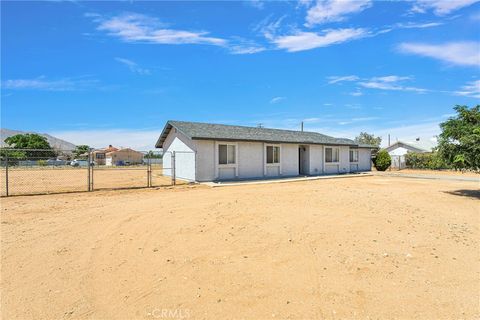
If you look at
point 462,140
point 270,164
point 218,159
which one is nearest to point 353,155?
point 270,164

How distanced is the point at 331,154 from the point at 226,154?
11.1m

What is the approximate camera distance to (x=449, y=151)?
39.2 feet

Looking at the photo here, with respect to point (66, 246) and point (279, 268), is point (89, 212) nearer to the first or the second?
point (66, 246)

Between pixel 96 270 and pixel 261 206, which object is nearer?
pixel 96 270

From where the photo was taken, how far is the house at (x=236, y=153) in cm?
1725

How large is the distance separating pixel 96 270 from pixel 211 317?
2076mm

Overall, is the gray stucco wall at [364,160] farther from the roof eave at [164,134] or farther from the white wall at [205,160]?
the roof eave at [164,134]

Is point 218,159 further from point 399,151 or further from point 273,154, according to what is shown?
point 399,151

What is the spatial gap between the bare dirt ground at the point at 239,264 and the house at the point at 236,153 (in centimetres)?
924

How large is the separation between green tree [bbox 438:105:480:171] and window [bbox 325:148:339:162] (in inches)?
478

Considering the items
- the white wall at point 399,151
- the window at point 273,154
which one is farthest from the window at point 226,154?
the white wall at point 399,151

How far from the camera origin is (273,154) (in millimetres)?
20609

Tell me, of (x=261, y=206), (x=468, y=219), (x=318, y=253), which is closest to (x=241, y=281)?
(x=318, y=253)

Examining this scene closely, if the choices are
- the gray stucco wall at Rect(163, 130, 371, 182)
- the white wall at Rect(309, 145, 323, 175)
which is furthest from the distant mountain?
the white wall at Rect(309, 145, 323, 175)
